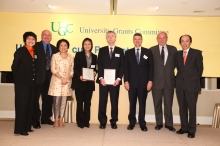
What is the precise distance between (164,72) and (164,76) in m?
0.08

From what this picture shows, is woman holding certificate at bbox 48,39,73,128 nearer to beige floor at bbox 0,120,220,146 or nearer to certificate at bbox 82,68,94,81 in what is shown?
certificate at bbox 82,68,94,81

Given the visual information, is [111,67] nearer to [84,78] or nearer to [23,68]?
[84,78]

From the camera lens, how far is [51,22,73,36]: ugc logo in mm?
5027

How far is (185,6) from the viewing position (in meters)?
4.58

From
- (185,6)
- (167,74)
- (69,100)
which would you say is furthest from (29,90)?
A: (185,6)

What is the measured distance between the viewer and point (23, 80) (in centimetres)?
367

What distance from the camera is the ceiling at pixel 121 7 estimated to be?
14.4ft

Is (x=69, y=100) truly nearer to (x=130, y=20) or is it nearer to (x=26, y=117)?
(x=26, y=117)

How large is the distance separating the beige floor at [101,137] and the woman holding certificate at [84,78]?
1.16ft

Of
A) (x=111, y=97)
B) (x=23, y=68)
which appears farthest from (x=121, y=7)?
(x=23, y=68)

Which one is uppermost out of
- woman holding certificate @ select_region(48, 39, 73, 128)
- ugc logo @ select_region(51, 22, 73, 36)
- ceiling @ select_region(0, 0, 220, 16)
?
ceiling @ select_region(0, 0, 220, 16)

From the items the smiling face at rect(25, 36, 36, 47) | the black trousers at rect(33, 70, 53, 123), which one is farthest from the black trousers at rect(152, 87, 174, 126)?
the smiling face at rect(25, 36, 36, 47)

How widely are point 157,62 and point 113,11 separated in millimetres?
1618

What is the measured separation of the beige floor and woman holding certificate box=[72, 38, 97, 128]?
35 cm
